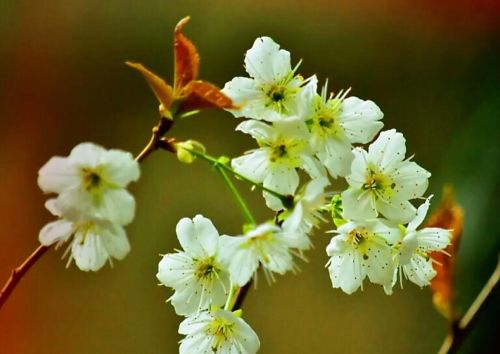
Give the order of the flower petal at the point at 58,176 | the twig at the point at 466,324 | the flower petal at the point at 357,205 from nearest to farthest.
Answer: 1. the flower petal at the point at 58,176
2. the flower petal at the point at 357,205
3. the twig at the point at 466,324

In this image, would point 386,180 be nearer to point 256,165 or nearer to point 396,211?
point 396,211

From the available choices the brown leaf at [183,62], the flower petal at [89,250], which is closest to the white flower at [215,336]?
the flower petal at [89,250]

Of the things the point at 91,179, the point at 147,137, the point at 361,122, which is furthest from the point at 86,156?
the point at 147,137

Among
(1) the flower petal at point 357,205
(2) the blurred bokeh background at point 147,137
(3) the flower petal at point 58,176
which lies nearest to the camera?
(3) the flower petal at point 58,176

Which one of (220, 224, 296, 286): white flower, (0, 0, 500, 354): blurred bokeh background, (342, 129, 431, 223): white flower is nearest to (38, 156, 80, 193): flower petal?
(220, 224, 296, 286): white flower

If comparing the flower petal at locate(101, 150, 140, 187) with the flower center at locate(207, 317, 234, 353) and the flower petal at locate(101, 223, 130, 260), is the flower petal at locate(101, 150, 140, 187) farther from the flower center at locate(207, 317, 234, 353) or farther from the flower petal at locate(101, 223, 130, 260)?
the flower center at locate(207, 317, 234, 353)

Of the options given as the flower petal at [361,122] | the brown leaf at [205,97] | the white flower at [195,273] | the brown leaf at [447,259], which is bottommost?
the brown leaf at [447,259]

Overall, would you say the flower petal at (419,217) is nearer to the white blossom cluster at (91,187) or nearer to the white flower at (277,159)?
the white flower at (277,159)

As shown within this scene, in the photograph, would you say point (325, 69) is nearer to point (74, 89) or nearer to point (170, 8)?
point (170, 8)
